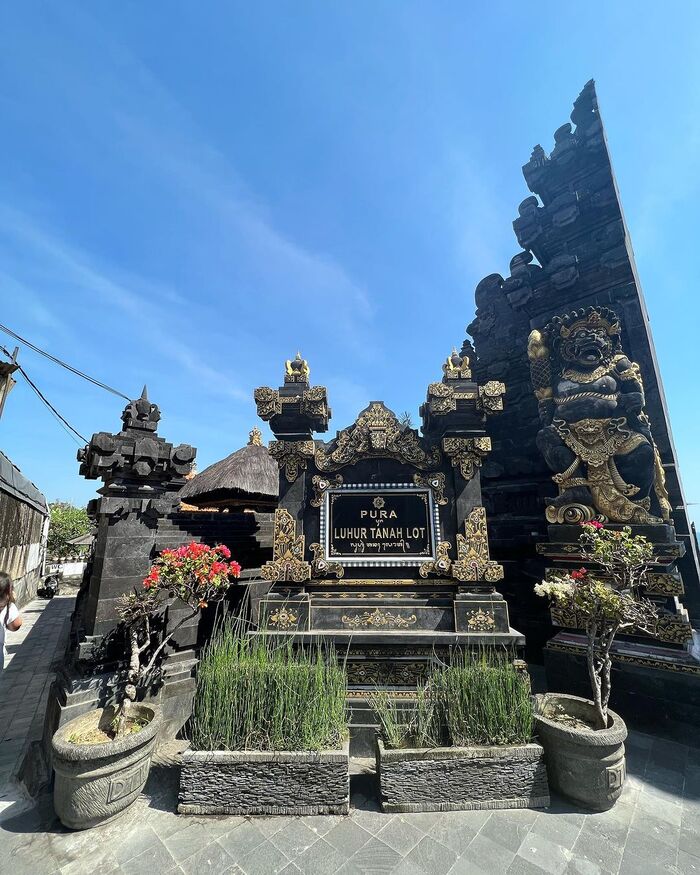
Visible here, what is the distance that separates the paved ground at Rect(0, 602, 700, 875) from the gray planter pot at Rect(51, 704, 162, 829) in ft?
0.45

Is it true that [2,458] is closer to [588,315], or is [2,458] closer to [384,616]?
[384,616]

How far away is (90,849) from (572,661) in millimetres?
6490

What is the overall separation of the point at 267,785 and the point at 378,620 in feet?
7.51

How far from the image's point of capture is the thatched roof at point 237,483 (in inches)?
461

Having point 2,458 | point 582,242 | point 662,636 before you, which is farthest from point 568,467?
point 2,458

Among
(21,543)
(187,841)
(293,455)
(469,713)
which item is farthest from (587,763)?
(21,543)

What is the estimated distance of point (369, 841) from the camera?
3426 mm

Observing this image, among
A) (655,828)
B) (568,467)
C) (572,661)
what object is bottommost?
(655,828)

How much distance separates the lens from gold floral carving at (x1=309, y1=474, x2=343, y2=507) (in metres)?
6.01

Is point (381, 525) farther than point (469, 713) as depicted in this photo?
Yes

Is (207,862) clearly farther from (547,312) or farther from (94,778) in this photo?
(547,312)

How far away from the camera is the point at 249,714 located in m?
4.08

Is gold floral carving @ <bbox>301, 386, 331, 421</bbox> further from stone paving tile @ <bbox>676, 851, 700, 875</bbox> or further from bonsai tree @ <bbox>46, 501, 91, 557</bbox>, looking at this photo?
bonsai tree @ <bbox>46, 501, 91, 557</bbox>

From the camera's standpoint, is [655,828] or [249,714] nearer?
[655,828]
